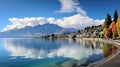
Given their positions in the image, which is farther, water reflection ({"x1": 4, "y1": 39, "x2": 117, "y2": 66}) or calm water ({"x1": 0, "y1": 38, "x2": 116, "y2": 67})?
water reflection ({"x1": 4, "y1": 39, "x2": 117, "y2": 66})

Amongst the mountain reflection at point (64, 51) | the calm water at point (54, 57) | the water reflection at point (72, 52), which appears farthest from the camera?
the mountain reflection at point (64, 51)

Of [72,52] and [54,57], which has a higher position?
[72,52]

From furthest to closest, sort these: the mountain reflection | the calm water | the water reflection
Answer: the mountain reflection, the water reflection, the calm water

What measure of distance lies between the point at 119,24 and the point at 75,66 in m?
88.8

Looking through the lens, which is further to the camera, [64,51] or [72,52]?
[64,51]

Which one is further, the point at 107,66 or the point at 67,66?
the point at 67,66

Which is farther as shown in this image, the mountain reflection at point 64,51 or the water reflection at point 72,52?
the mountain reflection at point 64,51

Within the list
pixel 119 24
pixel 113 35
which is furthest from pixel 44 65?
pixel 113 35

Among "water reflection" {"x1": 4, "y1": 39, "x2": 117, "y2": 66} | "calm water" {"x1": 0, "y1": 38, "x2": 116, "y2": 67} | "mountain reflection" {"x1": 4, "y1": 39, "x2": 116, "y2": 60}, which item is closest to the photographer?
"calm water" {"x1": 0, "y1": 38, "x2": 116, "y2": 67}

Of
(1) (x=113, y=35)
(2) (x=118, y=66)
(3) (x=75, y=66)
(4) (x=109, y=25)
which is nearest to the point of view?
(2) (x=118, y=66)

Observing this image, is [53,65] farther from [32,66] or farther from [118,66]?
[118,66]

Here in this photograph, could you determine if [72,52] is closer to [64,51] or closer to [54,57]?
[64,51]

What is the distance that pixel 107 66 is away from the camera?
3694 centimetres

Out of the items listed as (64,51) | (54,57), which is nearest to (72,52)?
(64,51)
